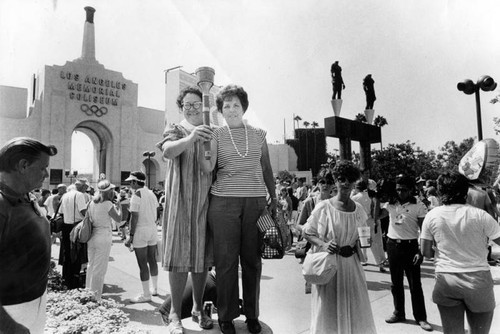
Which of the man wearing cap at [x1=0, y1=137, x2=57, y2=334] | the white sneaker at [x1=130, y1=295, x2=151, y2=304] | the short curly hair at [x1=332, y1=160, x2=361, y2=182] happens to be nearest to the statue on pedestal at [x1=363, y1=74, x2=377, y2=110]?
the white sneaker at [x1=130, y1=295, x2=151, y2=304]

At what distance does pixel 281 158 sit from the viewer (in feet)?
205

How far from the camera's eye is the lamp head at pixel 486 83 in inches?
268

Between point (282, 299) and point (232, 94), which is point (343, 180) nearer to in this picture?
point (232, 94)

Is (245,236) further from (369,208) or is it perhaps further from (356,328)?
(369,208)

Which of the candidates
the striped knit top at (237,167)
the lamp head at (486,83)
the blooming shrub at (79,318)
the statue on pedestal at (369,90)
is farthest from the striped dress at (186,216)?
the statue on pedestal at (369,90)

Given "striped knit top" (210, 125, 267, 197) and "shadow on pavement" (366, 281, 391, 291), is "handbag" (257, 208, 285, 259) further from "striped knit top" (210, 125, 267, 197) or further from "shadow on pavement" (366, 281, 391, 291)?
"shadow on pavement" (366, 281, 391, 291)

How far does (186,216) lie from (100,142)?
40.7 meters

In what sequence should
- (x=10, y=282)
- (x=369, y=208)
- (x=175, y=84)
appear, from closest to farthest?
(x=10, y=282), (x=369, y=208), (x=175, y=84)

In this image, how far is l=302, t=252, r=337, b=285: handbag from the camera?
2.71m

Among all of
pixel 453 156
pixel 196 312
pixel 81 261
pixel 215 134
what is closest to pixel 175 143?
pixel 215 134

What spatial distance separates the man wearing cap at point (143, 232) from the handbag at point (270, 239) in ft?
A: 11.7

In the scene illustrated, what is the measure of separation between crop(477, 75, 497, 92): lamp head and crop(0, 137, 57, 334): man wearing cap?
7861mm

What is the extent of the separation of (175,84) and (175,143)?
2664 cm

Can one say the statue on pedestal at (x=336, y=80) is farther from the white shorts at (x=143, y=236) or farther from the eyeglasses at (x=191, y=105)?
the eyeglasses at (x=191, y=105)
